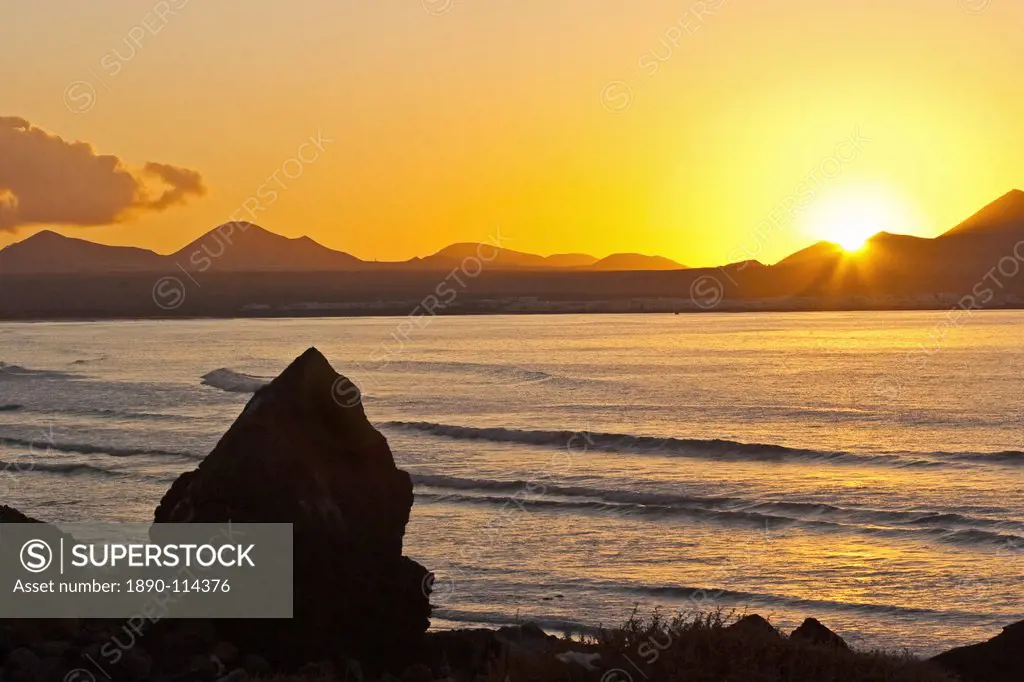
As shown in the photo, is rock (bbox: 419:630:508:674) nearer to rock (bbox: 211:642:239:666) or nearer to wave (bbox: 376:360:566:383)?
rock (bbox: 211:642:239:666)

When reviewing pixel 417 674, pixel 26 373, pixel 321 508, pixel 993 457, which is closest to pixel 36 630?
pixel 321 508

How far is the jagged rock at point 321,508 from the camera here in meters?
10.8

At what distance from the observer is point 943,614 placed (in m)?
15.5

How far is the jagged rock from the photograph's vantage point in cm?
1080

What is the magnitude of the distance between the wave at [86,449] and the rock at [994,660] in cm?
2104

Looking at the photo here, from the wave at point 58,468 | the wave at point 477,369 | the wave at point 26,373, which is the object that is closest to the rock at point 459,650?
the wave at point 58,468

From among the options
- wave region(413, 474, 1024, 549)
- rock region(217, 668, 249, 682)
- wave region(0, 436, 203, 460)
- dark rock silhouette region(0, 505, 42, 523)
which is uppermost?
dark rock silhouette region(0, 505, 42, 523)

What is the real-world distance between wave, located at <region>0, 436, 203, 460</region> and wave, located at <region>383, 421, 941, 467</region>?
8083mm

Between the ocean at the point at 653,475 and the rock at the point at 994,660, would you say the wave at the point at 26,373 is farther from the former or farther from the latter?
the rock at the point at 994,660

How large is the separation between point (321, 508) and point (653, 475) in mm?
16983

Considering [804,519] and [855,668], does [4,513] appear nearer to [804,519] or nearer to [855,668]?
[855,668]

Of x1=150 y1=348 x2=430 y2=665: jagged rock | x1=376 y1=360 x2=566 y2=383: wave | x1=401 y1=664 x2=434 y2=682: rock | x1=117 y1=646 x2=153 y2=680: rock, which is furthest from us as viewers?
x1=376 y1=360 x2=566 y2=383: wave

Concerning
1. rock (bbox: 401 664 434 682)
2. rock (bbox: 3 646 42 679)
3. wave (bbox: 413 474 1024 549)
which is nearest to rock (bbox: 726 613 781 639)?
rock (bbox: 401 664 434 682)

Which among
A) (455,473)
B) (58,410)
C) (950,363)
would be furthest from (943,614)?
(950,363)
